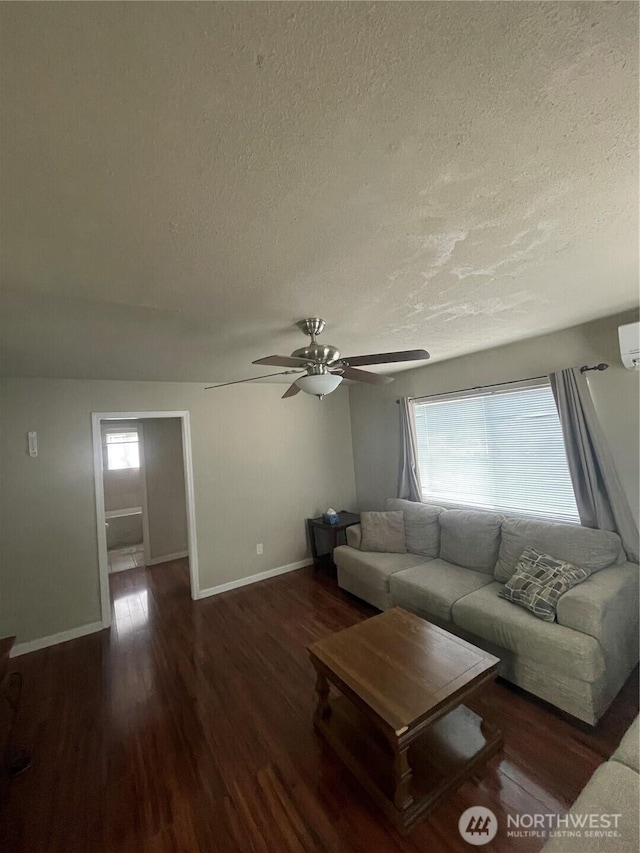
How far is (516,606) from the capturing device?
2.28 meters

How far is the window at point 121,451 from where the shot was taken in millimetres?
6862

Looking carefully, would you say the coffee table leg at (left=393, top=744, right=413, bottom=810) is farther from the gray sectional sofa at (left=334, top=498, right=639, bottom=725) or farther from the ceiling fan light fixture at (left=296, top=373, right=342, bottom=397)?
the ceiling fan light fixture at (left=296, top=373, right=342, bottom=397)

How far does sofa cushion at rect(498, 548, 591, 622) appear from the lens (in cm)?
214

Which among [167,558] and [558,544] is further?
[167,558]

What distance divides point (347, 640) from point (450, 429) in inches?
96.6

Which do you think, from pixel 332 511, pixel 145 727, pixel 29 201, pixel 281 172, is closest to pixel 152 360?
pixel 29 201

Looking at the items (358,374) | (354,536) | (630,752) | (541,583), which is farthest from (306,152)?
(354,536)

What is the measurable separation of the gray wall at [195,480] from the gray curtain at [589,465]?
9.28 ft

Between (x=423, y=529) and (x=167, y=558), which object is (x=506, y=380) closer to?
(x=423, y=529)

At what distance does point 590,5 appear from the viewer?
625mm

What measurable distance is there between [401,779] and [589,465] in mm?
2323

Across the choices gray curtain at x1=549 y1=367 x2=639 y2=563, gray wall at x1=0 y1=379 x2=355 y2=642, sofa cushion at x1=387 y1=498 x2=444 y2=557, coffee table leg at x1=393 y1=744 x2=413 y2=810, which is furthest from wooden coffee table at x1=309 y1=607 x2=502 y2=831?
gray wall at x1=0 y1=379 x2=355 y2=642

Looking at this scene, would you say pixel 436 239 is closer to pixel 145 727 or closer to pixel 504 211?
pixel 504 211

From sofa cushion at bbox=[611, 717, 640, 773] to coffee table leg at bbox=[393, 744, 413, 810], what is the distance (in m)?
0.80
